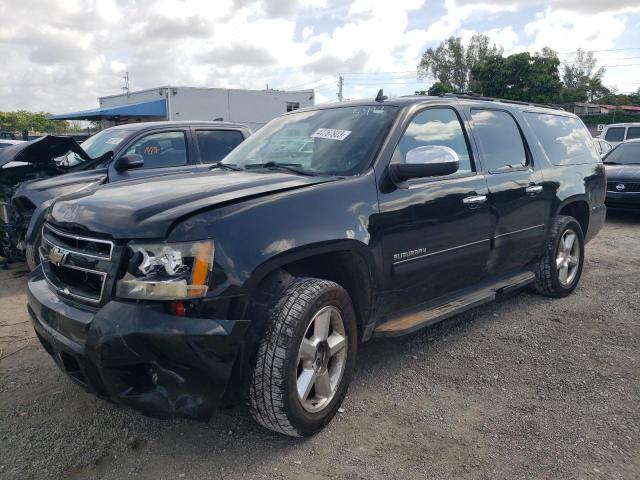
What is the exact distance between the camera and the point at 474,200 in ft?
12.6

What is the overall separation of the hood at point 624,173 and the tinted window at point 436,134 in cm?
734

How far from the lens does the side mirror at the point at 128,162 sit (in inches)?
237

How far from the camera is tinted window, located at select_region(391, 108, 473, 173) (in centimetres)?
352

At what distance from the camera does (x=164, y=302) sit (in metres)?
2.38

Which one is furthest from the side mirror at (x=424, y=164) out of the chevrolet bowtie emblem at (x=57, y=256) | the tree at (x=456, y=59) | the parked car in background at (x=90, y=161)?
the tree at (x=456, y=59)

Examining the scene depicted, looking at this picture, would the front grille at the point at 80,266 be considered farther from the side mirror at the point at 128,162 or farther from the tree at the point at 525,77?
the tree at the point at 525,77

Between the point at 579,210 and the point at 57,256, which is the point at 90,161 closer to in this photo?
the point at 57,256

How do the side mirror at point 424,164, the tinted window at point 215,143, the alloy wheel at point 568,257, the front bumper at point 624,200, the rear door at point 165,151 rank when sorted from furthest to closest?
the front bumper at point 624,200
the tinted window at point 215,143
the rear door at point 165,151
the alloy wheel at point 568,257
the side mirror at point 424,164

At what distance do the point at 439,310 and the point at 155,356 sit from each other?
204cm

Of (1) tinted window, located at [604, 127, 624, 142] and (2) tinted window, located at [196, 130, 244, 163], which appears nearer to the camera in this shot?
(2) tinted window, located at [196, 130, 244, 163]

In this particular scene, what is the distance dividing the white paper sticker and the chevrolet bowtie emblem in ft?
5.74

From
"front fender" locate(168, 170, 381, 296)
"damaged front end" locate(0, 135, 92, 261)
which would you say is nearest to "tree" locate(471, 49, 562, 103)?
"damaged front end" locate(0, 135, 92, 261)

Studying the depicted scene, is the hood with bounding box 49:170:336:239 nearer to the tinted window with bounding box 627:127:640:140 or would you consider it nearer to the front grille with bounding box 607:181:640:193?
the front grille with bounding box 607:181:640:193

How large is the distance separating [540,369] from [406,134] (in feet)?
6.06
